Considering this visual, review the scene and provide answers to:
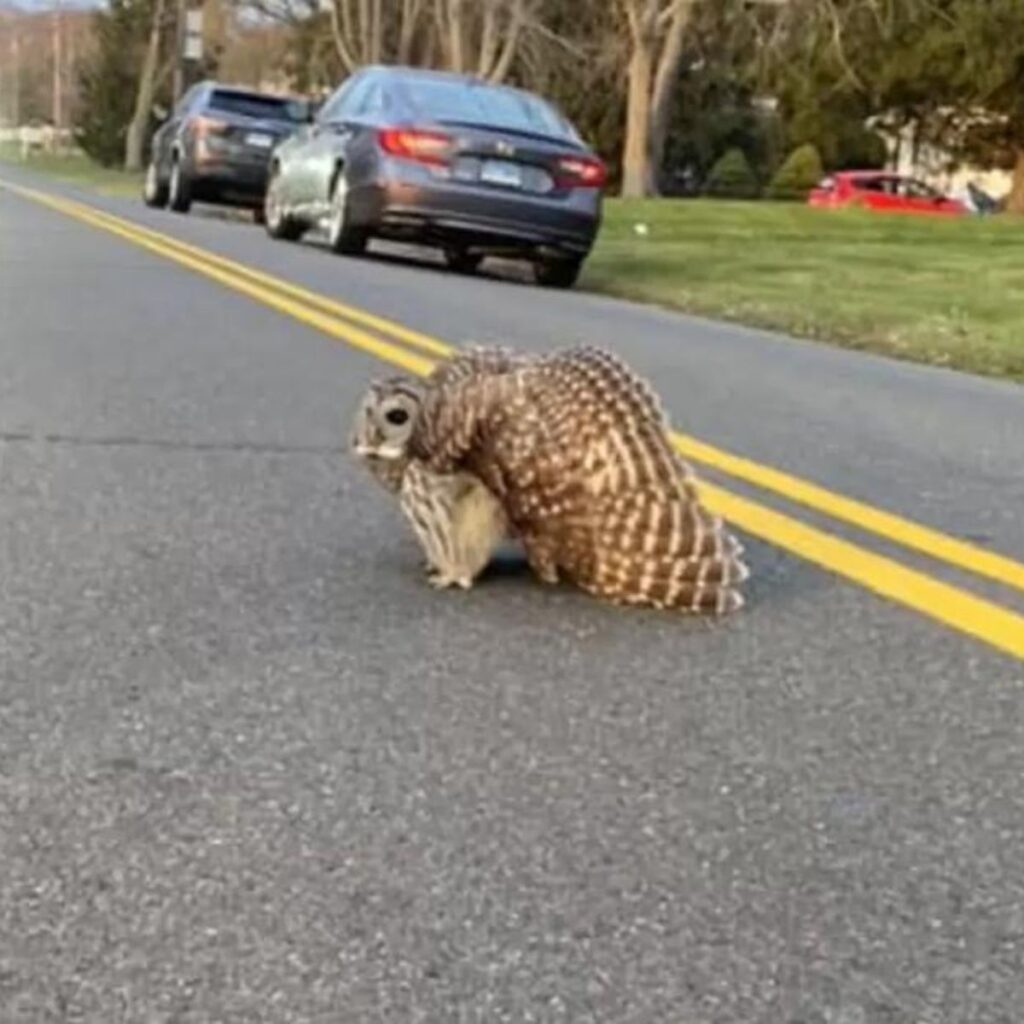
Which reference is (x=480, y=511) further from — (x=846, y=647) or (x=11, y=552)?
(x=11, y=552)

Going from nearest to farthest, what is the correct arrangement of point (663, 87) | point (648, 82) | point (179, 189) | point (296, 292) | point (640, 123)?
point (296, 292)
point (179, 189)
point (640, 123)
point (663, 87)
point (648, 82)

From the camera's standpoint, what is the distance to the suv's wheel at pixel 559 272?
1639 centimetres

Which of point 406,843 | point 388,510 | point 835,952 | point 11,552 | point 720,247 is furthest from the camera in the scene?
point 720,247

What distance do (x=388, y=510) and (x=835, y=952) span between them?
2873mm

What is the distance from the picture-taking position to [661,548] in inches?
161

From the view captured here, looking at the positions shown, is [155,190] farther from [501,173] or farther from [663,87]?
[663,87]

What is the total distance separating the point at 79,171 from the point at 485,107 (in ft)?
161

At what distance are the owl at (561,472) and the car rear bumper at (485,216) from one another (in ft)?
39.0

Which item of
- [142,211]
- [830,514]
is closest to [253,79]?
[142,211]

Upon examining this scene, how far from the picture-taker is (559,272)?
1647cm

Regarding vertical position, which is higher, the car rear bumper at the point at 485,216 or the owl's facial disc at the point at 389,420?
the owl's facial disc at the point at 389,420

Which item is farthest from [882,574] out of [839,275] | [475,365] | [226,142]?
[226,142]

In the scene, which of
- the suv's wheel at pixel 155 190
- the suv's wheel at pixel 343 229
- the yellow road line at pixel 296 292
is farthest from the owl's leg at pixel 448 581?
the suv's wheel at pixel 155 190

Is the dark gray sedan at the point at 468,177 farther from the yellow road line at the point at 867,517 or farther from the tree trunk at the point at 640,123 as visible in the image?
the tree trunk at the point at 640,123
